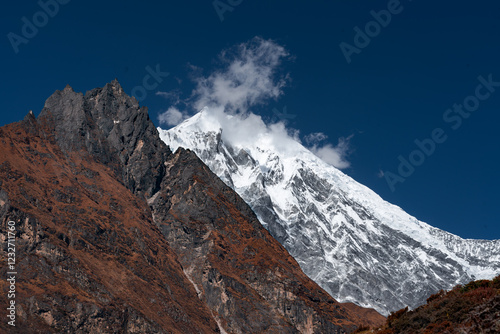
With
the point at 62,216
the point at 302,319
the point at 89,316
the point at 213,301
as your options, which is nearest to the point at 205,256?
the point at 213,301

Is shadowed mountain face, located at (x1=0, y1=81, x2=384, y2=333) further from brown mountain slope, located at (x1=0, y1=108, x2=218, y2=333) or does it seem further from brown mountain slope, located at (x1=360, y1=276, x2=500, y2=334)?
brown mountain slope, located at (x1=360, y1=276, x2=500, y2=334)

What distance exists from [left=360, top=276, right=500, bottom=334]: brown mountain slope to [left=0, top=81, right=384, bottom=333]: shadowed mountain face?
287 feet

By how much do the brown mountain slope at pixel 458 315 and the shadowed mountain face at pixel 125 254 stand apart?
87.6 meters

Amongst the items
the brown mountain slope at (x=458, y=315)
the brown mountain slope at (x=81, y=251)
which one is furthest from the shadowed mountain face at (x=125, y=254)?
the brown mountain slope at (x=458, y=315)

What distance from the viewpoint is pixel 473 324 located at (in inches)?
1025

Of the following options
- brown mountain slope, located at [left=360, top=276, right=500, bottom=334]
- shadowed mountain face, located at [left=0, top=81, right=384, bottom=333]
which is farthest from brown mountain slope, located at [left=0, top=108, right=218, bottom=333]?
brown mountain slope, located at [left=360, top=276, right=500, bottom=334]

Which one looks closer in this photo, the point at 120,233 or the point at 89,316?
the point at 89,316

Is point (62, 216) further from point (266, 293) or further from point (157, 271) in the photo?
point (266, 293)

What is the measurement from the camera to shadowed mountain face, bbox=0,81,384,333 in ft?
408

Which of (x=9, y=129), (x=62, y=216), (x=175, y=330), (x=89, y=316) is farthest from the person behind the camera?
(x=9, y=129)

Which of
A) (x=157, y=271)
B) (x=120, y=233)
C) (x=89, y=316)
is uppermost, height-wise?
(x=120, y=233)

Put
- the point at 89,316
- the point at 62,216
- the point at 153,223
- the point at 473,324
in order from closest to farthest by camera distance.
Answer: the point at 473,324
the point at 89,316
the point at 62,216
the point at 153,223

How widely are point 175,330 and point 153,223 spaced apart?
56417mm

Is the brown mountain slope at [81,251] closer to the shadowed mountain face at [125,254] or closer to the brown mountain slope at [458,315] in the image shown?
the shadowed mountain face at [125,254]
